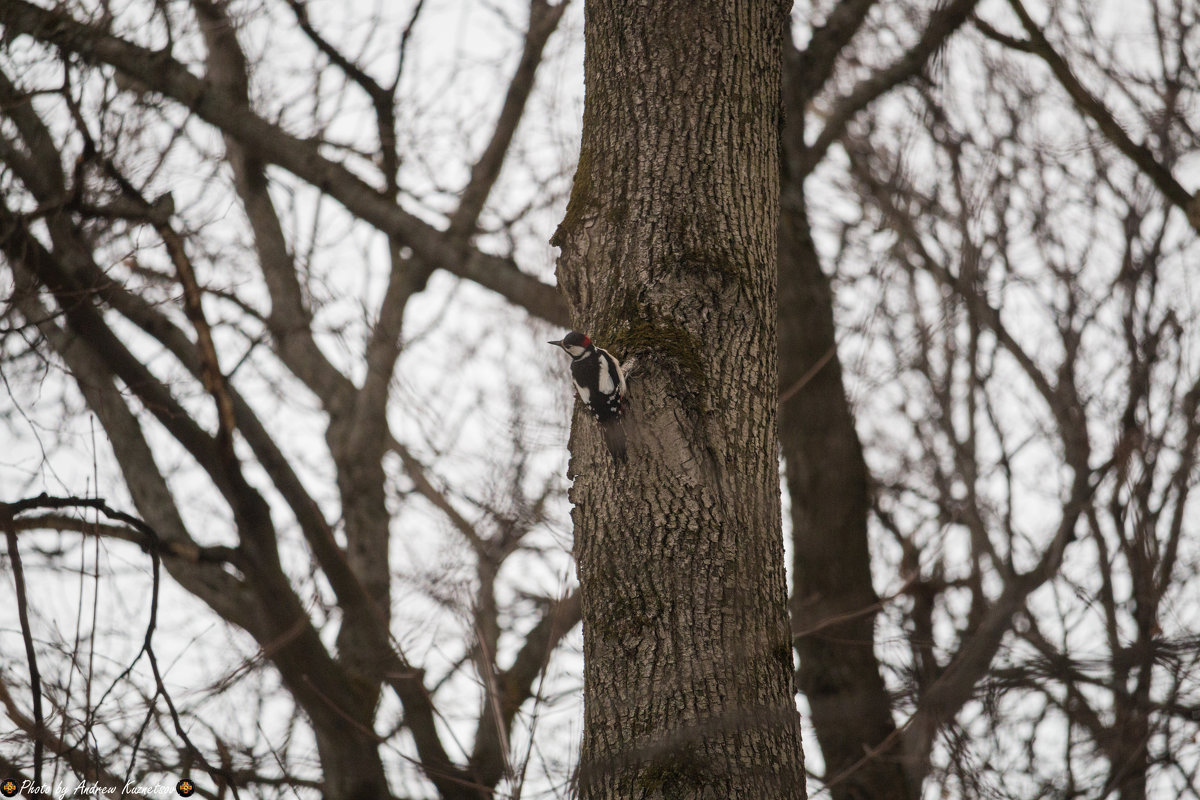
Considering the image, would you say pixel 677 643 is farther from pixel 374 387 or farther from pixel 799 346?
pixel 374 387

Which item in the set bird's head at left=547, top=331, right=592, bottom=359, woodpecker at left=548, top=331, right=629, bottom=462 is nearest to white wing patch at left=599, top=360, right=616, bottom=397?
woodpecker at left=548, top=331, right=629, bottom=462

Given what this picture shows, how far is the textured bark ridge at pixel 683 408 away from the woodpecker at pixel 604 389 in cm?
3

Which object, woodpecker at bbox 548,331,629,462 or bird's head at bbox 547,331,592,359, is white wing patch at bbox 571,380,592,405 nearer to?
woodpecker at bbox 548,331,629,462

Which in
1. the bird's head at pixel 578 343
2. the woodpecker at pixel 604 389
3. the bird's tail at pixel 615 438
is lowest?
the bird's tail at pixel 615 438

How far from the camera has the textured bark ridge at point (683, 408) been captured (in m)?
2.28

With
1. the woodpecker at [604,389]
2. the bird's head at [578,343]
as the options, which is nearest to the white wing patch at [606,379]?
the woodpecker at [604,389]

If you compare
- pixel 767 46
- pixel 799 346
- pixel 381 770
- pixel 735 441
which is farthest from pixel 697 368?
pixel 799 346

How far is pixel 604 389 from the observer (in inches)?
106

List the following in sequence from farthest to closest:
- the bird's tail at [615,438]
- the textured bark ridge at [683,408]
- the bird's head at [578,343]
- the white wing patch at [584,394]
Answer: the bird's head at [578,343] < the white wing patch at [584,394] < the bird's tail at [615,438] < the textured bark ridge at [683,408]

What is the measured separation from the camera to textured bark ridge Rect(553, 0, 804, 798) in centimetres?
228

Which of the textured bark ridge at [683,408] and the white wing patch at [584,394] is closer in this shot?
the textured bark ridge at [683,408]

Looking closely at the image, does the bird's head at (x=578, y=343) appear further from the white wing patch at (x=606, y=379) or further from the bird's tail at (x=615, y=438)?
the bird's tail at (x=615, y=438)

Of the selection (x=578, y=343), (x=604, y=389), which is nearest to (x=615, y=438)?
(x=604, y=389)

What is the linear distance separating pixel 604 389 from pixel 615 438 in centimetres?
15
